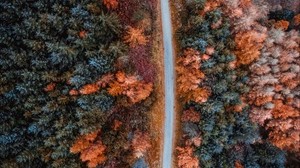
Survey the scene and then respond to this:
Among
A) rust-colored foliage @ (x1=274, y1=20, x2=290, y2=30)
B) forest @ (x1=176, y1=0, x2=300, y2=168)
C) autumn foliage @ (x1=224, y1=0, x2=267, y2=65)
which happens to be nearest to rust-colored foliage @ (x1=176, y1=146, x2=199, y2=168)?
forest @ (x1=176, y1=0, x2=300, y2=168)

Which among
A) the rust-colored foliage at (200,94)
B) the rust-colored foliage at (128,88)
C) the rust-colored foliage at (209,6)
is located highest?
the rust-colored foliage at (209,6)

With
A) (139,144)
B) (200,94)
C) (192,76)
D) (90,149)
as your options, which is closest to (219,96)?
(200,94)

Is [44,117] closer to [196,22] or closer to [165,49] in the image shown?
[165,49]

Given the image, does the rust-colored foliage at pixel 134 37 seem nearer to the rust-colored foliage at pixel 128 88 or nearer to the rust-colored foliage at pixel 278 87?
the rust-colored foliage at pixel 128 88

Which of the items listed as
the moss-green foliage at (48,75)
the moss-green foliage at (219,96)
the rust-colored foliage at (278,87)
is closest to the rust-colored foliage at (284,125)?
the rust-colored foliage at (278,87)

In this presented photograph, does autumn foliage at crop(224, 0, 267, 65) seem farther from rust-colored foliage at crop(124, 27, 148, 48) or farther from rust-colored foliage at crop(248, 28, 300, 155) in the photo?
rust-colored foliage at crop(124, 27, 148, 48)

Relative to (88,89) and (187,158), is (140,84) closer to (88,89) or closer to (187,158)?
(88,89)
